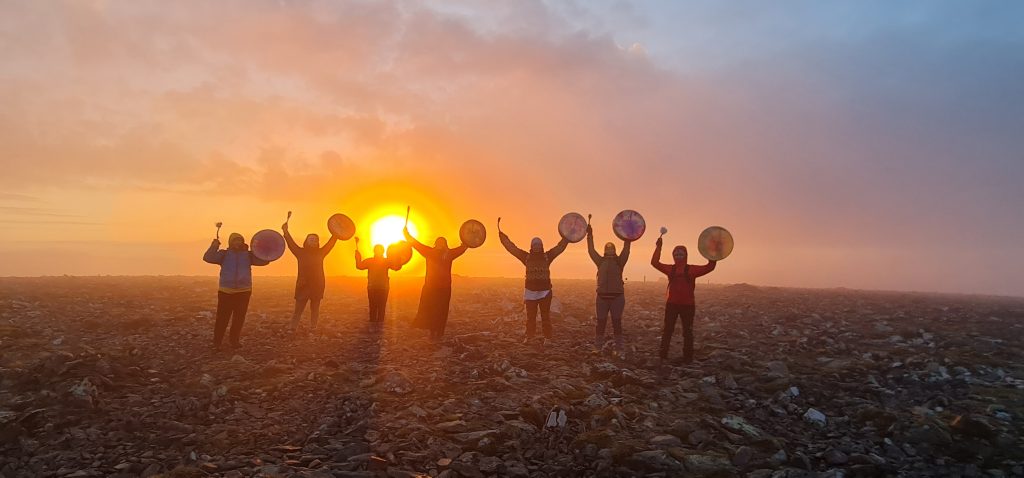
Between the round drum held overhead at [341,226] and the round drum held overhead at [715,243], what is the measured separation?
8533mm

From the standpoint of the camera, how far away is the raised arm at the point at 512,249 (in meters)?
11.9

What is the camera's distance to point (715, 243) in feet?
33.1

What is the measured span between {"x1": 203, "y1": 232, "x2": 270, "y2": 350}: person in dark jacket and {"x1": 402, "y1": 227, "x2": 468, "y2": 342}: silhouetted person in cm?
343

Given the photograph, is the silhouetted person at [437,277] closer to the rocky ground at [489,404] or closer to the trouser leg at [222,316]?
the rocky ground at [489,404]

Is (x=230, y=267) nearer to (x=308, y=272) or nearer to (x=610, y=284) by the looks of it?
(x=308, y=272)

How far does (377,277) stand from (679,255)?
734 cm

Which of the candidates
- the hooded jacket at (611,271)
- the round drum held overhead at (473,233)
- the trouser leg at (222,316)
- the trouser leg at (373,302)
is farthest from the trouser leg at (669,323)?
the trouser leg at (222,316)

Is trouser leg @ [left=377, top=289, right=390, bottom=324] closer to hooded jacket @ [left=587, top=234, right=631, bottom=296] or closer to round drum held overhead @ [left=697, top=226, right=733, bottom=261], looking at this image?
hooded jacket @ [left=587, top=234, right=631, bottom=296]

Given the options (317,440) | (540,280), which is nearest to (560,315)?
(540,280)

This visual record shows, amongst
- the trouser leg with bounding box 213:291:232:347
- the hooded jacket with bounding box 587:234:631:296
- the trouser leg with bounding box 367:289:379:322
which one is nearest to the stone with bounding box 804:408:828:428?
the hooded jacket with bounding box 587:234:631:296

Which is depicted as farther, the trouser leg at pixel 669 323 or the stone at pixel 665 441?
the trouser leg at pixel 669 323

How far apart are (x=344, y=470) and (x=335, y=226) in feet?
28.5

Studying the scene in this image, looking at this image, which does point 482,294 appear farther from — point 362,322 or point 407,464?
point 407,464

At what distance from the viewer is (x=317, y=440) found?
581 cm
